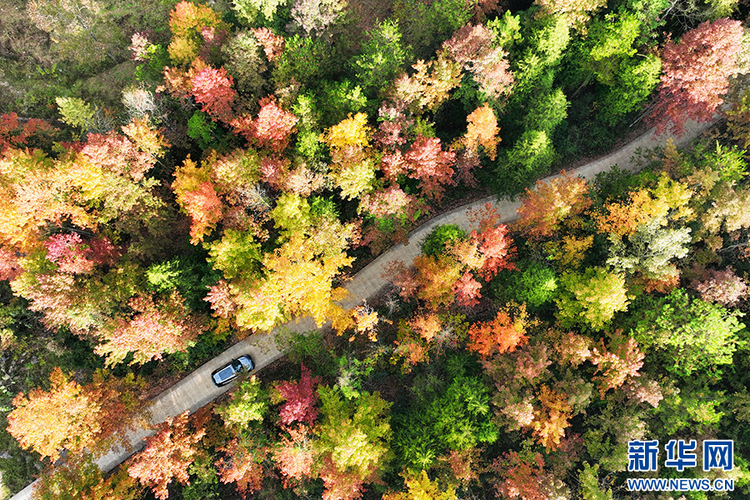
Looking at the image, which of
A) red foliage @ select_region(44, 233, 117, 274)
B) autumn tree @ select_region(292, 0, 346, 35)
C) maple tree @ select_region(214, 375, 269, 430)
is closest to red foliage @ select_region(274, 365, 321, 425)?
maple tree @ select_region(214, 375, 269, 430)

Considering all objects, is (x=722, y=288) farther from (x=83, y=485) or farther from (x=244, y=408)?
(x=83, y=485)

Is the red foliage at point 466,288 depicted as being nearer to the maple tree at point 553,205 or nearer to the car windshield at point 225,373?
the maple tree at point 553,205

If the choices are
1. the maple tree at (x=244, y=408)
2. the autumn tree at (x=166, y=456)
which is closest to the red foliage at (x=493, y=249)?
the maple tree at (x=244, y=408)

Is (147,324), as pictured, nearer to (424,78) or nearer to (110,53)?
(424,78)

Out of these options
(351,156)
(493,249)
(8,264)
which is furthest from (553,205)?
(8,264)

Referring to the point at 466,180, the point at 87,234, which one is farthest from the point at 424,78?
the point at 87,234
